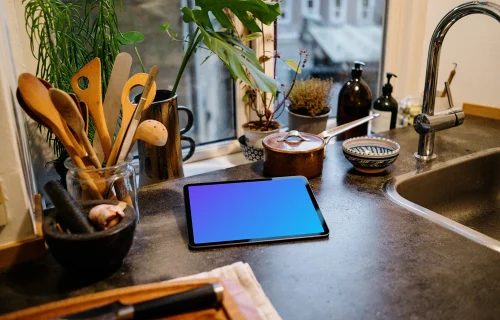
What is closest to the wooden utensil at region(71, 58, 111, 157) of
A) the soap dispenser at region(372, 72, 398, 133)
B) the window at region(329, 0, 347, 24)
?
the soap dispenser at region(372, 72, 398, 133)

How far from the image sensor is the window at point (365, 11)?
179cm

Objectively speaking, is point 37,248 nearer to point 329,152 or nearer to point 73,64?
point 73,64

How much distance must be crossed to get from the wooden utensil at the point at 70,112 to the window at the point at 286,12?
0.99 meters

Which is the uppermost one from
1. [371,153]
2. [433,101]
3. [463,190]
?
[433,101]

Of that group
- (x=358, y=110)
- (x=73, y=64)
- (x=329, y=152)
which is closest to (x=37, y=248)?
(x=73, y=64)

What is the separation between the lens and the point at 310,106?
1440 mm

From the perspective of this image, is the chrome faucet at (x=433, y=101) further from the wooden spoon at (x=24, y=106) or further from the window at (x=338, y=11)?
the wooden spoon at (x=24, y=106)

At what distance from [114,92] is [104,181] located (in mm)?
193

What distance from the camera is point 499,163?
1.34m

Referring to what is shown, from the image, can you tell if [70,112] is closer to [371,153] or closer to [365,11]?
[371,153]

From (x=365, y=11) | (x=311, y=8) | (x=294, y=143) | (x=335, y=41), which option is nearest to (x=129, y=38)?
(x=294, y=143)

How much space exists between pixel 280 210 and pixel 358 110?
2.18ft

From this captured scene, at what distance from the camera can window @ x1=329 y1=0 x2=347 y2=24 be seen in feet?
5.68

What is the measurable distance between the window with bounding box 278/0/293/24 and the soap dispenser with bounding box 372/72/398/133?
0.41 m
